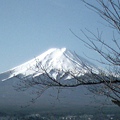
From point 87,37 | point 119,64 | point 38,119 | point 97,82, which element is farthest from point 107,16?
point 38,119

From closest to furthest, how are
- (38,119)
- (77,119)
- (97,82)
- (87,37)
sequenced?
(97,82) → (87,37) → (38,119) → (77,119)

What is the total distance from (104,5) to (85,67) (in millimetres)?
1229

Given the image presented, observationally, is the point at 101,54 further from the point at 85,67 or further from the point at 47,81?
the point at 47,81

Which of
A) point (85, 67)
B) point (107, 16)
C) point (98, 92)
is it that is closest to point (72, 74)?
point (85, 67)

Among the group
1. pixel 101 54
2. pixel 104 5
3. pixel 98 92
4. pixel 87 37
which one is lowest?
pixel 98 92

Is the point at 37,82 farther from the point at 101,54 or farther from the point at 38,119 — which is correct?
the point at 38,119

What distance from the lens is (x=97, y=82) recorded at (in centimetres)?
460

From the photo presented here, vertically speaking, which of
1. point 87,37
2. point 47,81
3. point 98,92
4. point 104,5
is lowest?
point 98,92

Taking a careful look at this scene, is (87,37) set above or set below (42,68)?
above

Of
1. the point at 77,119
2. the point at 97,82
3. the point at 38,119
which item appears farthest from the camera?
the point at 77,119

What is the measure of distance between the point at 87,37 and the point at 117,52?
0.63 m

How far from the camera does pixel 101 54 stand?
473cm

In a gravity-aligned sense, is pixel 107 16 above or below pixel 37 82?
above

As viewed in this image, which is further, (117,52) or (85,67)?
(85,67)
